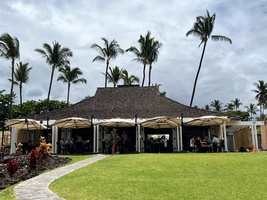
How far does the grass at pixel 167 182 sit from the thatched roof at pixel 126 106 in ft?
40.9

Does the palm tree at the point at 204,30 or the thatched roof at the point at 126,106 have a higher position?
the palm tree at the point at 204,30

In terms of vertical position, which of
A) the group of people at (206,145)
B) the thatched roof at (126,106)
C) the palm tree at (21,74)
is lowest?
the group of people at (206,145)

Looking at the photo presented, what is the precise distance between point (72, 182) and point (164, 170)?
311 centimetres

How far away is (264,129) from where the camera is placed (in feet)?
94.5

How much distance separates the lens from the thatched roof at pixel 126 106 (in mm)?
23281

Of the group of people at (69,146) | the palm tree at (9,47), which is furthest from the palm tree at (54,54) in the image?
the group of people at (69,146)

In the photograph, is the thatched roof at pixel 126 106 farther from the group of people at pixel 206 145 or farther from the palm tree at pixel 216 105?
the palm tree at pixel 216 105

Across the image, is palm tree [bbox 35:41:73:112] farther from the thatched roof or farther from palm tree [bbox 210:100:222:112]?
palm tree [bbox 210:100:222:112]

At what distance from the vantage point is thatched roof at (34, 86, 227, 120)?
23.3 meters

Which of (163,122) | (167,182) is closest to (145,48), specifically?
(163,122)

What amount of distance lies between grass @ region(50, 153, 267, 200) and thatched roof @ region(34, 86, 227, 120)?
40.9 feet

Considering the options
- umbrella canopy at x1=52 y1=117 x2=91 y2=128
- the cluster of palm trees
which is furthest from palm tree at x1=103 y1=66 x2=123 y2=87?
umbrella canopy at x1=52 y1=117 x2=91 y2=128

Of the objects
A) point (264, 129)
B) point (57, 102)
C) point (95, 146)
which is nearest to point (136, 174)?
point (95, 146)

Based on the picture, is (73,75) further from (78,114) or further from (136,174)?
(136,174)
